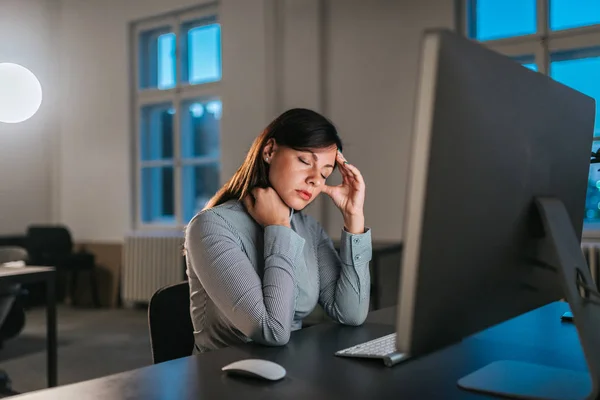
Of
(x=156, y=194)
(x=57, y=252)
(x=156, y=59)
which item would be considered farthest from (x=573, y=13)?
(x=57, y=252)

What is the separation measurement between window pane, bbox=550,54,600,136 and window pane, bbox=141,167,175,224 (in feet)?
12.3

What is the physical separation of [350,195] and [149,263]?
4.43m

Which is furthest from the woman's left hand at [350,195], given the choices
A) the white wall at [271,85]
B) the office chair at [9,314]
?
the white wall at [271,85]

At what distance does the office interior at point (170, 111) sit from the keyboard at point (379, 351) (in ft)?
8.46

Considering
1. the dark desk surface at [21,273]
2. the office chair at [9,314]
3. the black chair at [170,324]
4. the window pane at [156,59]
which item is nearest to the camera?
→ the black chair at [170,324]

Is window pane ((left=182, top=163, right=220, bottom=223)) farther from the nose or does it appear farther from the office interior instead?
the nose

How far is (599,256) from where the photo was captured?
358 centimetres

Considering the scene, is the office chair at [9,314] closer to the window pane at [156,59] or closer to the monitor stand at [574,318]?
the monitor stand at [574,318]

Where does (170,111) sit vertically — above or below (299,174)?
above

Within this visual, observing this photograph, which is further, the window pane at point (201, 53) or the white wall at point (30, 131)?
the white wall at point (30, 131)

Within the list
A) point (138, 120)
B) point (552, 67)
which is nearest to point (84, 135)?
point (138, 120)

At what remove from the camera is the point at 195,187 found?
5957mm

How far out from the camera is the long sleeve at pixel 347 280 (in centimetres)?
146

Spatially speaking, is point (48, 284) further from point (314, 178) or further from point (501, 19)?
point (501, 19)
